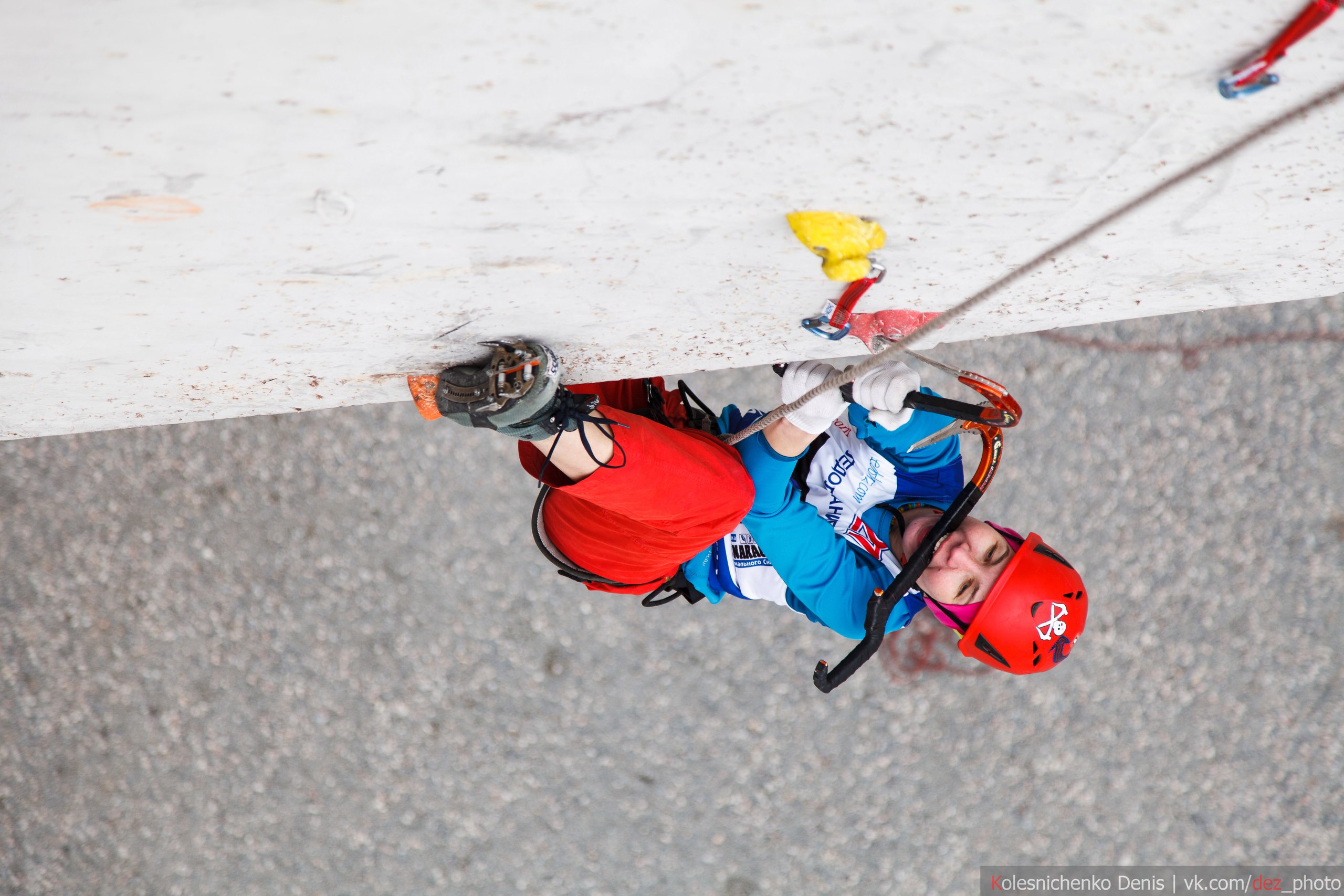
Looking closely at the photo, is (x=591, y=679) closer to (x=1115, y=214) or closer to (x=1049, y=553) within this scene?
(x=1049, y=553)

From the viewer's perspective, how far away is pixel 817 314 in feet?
3.52

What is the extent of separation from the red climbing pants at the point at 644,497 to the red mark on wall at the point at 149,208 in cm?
53

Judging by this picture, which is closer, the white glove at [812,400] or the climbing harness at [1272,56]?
the climbing harness at [1272,56]

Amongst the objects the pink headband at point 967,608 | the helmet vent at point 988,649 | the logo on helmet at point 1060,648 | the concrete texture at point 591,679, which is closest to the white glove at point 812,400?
the pink headband at point 967,608

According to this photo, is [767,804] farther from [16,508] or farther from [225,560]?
[16,508]

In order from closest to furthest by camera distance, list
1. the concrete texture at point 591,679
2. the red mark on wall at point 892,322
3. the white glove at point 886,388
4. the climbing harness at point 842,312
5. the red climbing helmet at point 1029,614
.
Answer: the climbing harness at point 842,312
the red mark on wall at point 892,322
the white glove at point 886,388
the red climbing helmet at point 1029,614
the concrete texture at point 591,679

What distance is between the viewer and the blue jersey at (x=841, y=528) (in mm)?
1497

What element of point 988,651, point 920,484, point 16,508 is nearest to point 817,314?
point 920,484

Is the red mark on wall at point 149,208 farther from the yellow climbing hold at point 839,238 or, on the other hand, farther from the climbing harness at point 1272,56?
the climbing harness at point 1272,56

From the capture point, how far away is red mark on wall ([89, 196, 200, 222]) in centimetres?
75

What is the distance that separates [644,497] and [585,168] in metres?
0.49

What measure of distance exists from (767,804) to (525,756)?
73cm

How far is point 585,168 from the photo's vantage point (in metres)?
0.77

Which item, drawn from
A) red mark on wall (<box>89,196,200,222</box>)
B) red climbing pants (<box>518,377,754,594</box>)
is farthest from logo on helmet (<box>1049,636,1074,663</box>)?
red mark on wall (<box>89,196,200,222</box>)
